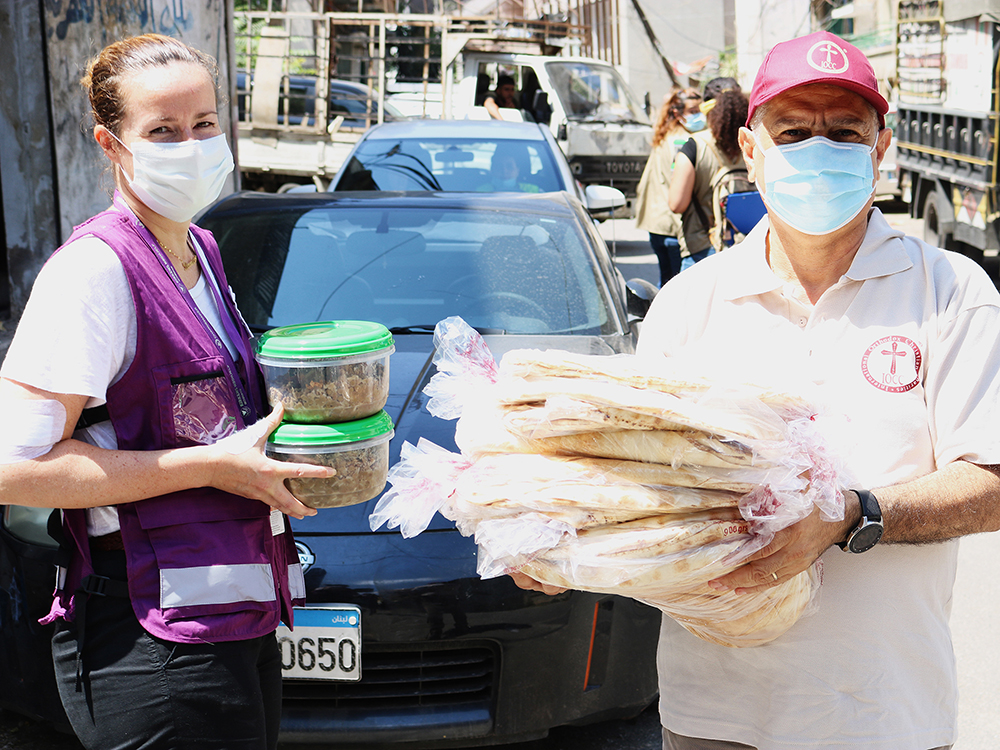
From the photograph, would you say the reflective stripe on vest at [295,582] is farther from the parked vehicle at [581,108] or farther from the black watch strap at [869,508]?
the parked vehicle at [581,108]

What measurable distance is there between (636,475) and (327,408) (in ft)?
1.87

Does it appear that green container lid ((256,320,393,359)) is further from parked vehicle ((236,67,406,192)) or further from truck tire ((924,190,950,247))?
parked vehicle ((236,67,406,192))

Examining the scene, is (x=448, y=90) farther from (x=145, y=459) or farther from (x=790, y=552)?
(x=790, y=552)

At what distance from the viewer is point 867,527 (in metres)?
1.54

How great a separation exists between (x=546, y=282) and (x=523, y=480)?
2.62 m

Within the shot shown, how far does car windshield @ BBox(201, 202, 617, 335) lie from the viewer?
153 inches

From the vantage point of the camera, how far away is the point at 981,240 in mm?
8875

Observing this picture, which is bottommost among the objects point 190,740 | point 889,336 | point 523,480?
point 190,740

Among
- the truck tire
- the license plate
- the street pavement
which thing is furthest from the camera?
the truck tire

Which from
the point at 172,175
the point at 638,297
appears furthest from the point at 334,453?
the point at 638,297

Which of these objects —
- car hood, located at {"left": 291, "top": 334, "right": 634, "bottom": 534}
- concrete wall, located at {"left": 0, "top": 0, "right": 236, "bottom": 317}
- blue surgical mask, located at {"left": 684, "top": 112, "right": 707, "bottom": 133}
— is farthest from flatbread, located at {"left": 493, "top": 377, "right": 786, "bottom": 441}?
blue surgical mask, located at {"left": 684, "top": 112, "right": 707, "bottom": 133}

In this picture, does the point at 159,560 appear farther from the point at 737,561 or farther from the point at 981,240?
the point at 981,240

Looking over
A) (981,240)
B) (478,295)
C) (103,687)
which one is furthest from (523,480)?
(981,240)

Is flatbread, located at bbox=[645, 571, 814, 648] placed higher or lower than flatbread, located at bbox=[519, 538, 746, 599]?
lower
